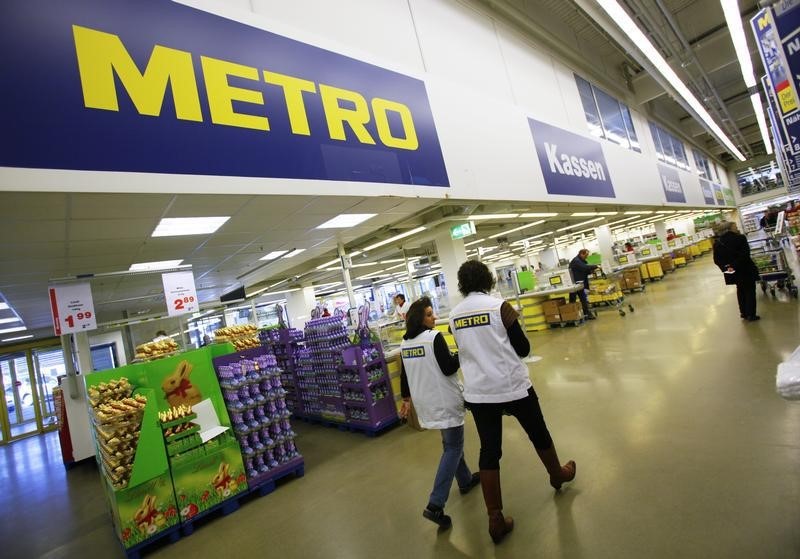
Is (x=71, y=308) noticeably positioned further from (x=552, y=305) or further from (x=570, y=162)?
(x=552, y=305)

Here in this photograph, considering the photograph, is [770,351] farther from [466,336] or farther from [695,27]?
[695,27]

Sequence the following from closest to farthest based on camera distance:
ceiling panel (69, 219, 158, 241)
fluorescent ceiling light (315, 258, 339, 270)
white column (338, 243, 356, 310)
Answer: ceiling panel (69, 219, 158, 241), white column (338, 243, 356, 310), fluorescent ceiling light (315, 258, 339, 270)

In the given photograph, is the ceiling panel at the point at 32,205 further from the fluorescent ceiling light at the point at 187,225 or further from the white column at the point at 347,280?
the white column at the point at 347,280

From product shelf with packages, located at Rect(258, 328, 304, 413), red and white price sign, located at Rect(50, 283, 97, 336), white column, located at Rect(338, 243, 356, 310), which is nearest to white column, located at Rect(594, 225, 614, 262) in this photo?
white column, located at Rect(338, 243, 356, 310)

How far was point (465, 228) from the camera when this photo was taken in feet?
→ 24.1

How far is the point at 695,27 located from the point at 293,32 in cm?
1230

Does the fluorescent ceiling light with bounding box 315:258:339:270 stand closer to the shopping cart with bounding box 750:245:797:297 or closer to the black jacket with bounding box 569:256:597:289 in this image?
the black jacket with bounding box 569:256:597:289

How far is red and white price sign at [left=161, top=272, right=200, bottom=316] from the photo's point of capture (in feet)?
Answer: 16.0

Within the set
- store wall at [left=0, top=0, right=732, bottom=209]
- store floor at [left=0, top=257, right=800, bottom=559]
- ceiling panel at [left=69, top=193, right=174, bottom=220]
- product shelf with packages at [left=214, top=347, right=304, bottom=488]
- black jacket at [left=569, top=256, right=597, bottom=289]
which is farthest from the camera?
black jacket at [left=569, top=256, right=597, bottom=289]

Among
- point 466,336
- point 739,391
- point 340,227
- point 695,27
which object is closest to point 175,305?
point 340,227

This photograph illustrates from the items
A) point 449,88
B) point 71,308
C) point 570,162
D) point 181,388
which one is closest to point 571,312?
point 570,162

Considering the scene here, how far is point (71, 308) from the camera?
14.5 ft

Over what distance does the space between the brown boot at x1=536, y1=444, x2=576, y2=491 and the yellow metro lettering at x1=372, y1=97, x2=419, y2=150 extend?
3.75m

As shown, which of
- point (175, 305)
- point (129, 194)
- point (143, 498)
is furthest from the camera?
point (175, 305)
